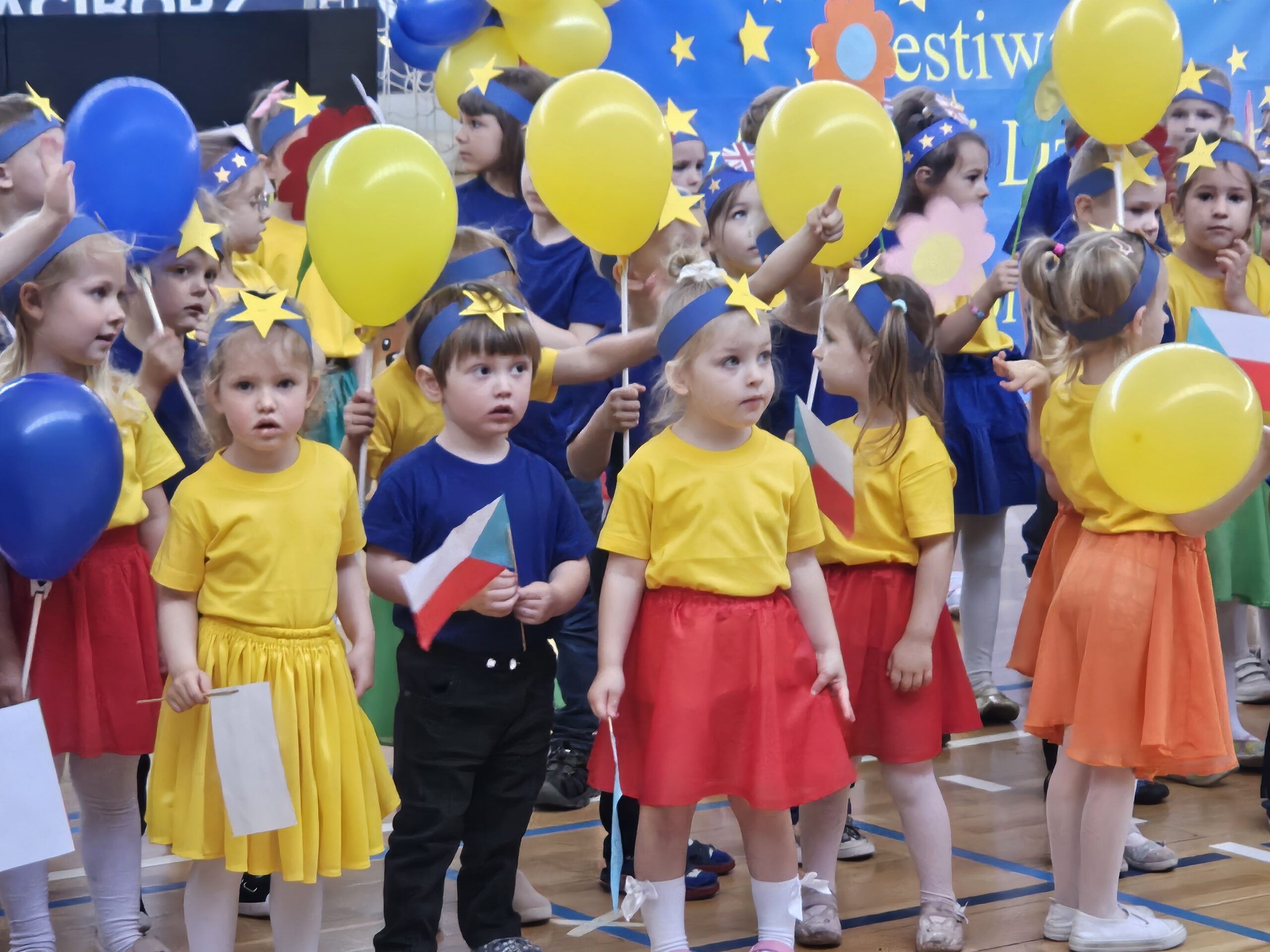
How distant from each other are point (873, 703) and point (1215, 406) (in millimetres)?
718

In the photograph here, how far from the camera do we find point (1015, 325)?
5.16m

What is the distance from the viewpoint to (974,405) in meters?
3.44

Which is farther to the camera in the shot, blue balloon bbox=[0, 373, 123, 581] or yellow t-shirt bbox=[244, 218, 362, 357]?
yellow t-shirt bbox=[244, 218, 362, 357]

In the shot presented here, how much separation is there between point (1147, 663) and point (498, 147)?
1.84 meters

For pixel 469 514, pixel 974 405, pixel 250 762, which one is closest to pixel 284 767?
pixel 250 762

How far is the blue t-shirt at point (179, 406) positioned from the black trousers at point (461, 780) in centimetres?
56

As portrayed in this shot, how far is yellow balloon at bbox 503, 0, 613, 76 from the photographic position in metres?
4.11

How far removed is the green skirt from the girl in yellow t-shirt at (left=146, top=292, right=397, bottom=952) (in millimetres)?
1893

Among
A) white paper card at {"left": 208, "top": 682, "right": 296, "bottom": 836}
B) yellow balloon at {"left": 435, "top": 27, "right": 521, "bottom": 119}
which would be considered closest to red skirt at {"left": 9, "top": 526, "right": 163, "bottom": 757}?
white paper card at {"left": 208, "top": 682, "right": 296, "bottom": 836}

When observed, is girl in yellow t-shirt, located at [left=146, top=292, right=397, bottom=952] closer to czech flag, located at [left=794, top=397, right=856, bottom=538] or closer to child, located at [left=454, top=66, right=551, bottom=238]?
czech flag, located at [left=794, top=397, right=856, bottom=538]

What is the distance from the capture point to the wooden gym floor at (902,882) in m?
2.32

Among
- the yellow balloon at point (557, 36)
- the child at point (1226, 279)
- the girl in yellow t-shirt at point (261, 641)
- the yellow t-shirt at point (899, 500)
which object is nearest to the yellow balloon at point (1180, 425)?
the yellow t-shirt at point (899, 500)

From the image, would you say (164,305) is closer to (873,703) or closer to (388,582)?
(388,582)

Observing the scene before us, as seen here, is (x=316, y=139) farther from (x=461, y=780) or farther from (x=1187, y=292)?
(x=1187, y=292)
